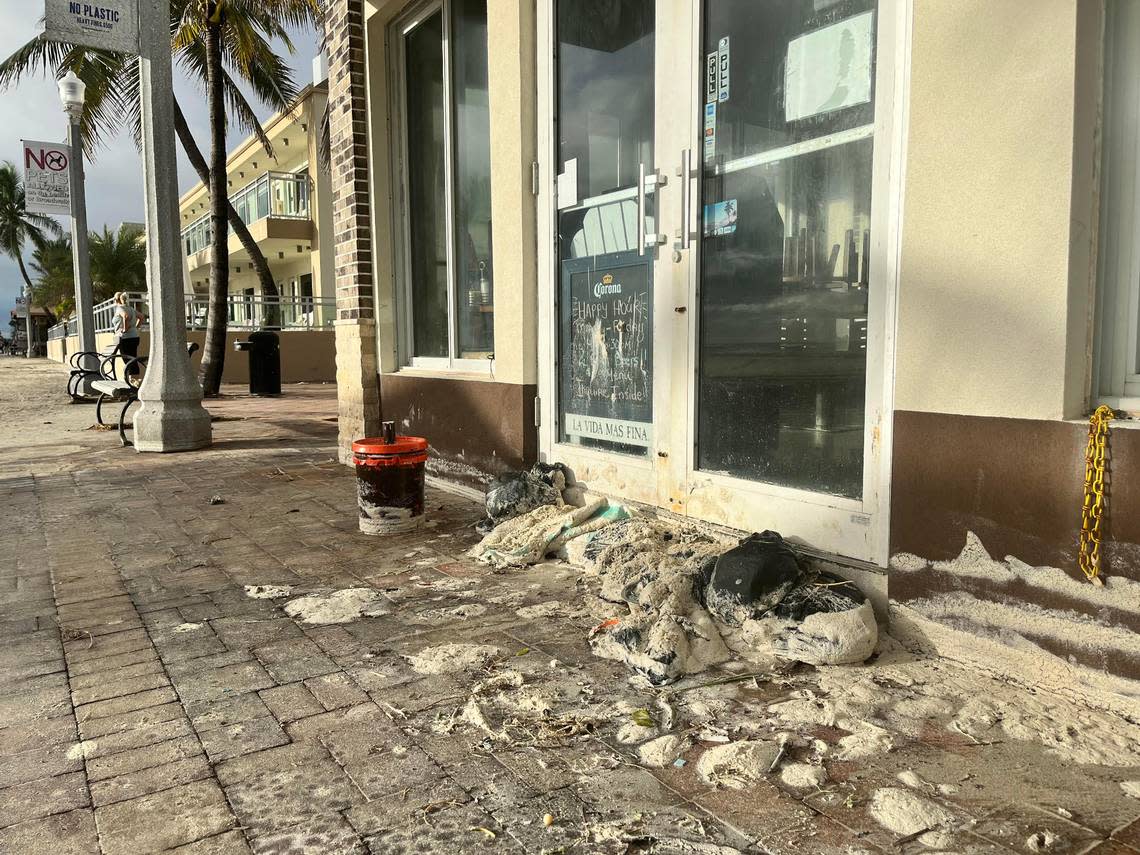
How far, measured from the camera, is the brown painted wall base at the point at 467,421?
15.8 ft

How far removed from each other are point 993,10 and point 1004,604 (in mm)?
1798

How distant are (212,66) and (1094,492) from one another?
14.6 m

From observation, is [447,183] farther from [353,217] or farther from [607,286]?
[607,286]

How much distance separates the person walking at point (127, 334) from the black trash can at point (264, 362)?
200 centimetres

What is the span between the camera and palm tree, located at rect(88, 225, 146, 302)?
44.6 meters

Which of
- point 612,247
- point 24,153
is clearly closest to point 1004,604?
point 612,247

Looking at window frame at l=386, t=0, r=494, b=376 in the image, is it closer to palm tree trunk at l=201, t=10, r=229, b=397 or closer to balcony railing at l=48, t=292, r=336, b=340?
palm tree trunk at l=201, t=10, r=229, b=397

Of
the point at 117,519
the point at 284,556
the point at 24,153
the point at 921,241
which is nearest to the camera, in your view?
the point at 921,241

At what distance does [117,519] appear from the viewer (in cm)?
509

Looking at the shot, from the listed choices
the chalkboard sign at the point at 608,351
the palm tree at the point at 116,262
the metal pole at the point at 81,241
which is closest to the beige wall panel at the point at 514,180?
the chalkboard sign at the point at 608,351

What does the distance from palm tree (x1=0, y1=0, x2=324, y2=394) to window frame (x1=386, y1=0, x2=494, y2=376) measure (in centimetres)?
809

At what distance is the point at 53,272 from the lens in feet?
193

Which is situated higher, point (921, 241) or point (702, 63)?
point (702, 63)

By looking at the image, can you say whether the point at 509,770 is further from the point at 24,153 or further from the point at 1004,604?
the point at 24,153
